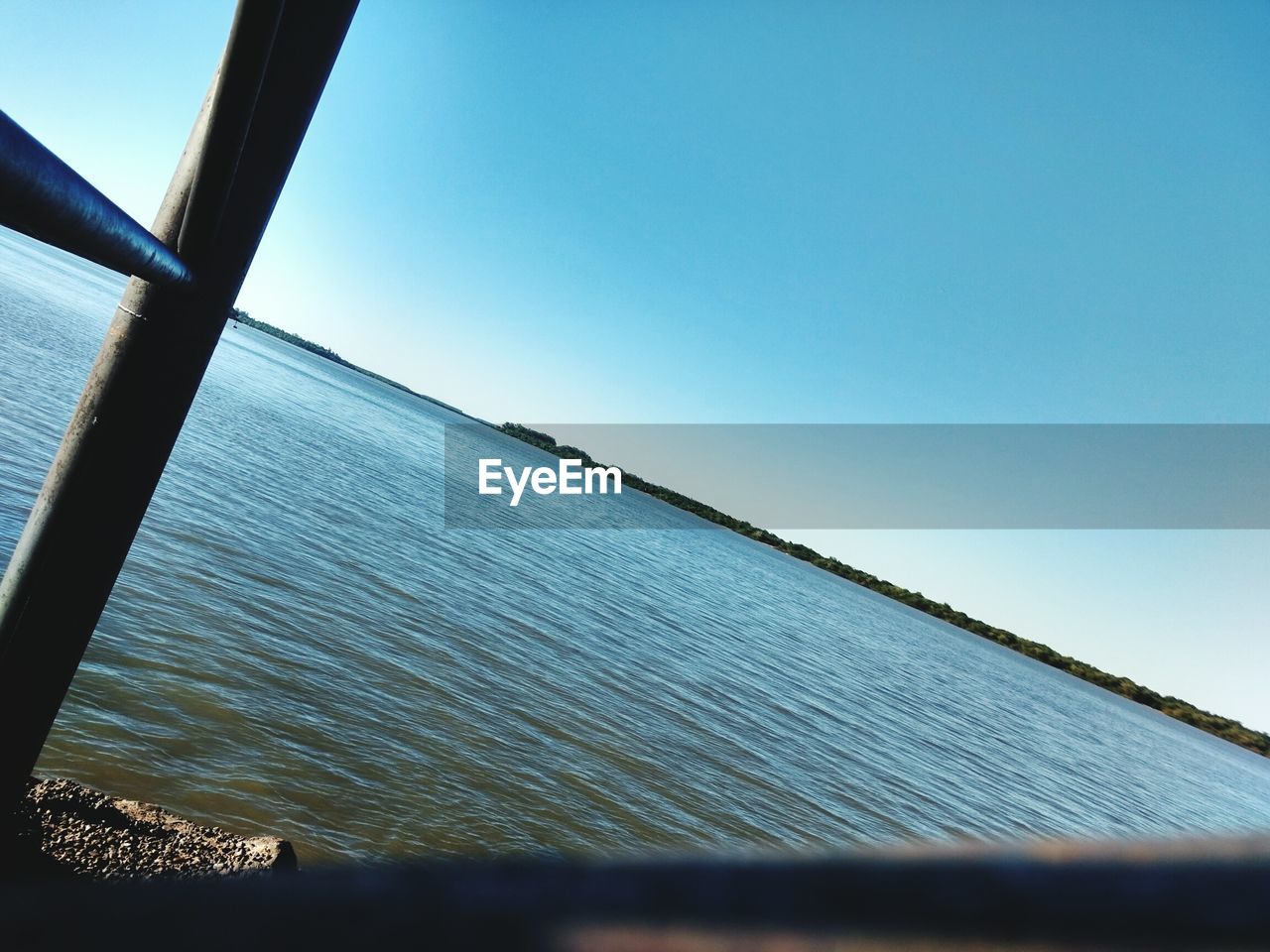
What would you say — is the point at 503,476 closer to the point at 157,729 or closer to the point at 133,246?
the point at 157,729

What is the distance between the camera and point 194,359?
147 inches

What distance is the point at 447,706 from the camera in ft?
37.9

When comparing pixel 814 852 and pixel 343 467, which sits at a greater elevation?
pixel 814 852

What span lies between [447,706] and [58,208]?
10.5 m

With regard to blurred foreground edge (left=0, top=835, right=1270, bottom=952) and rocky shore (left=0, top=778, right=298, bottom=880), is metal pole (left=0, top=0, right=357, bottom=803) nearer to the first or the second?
rocky shore (left=0, top=778, right=298, bottom=880)

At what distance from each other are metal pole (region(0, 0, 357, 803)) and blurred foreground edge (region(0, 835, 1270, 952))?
369 cm

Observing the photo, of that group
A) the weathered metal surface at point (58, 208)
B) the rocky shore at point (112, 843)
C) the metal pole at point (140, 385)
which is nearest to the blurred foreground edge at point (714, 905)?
the weathered metal surface at point (58, 208)

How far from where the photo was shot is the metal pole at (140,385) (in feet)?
11.4

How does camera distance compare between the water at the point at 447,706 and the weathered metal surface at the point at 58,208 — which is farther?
the water at the point at 447,706

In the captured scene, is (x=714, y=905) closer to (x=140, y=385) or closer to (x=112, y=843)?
(x=140, y=385)

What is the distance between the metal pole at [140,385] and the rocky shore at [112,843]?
4.87 ft

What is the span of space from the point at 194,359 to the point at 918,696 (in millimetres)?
35649

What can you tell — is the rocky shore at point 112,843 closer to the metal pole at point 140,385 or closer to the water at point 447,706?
the water at point 447,706

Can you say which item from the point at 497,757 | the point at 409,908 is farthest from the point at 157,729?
the point at 409,908
